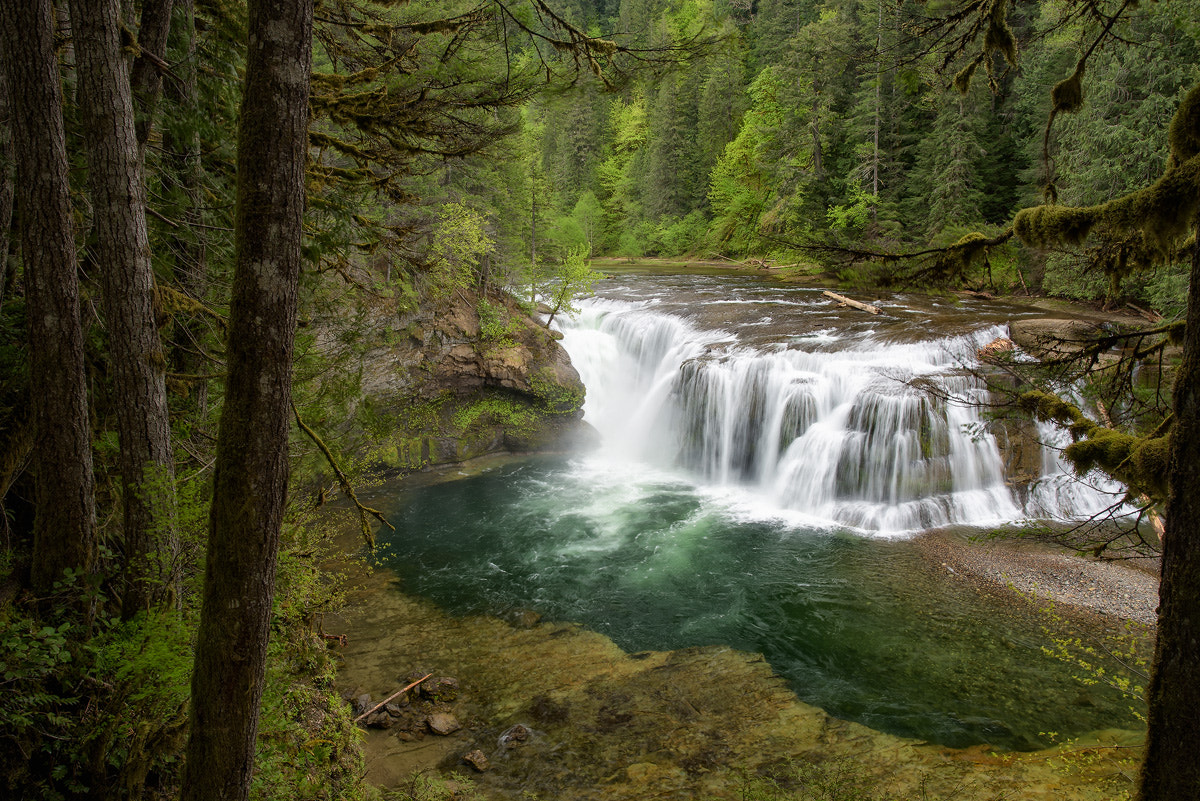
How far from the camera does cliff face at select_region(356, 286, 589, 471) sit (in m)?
15.9

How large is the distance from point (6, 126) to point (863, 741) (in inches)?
368

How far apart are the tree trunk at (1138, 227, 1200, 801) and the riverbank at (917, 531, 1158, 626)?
21.2ft

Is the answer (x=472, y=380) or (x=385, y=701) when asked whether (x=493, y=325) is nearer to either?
(x=472, y=380)

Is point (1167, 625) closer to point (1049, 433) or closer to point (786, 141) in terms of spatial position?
point (1049, 433)

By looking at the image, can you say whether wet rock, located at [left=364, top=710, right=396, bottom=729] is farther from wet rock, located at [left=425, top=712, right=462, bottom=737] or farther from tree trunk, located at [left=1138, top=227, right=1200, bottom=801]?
tree trunk, located at [left=1138, top=227, right=1200, bottom=801]

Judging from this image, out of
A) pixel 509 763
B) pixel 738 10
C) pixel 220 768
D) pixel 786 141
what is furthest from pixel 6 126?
pixel 738 10

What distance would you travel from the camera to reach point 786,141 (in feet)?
111

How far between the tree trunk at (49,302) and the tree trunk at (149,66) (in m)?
0.66

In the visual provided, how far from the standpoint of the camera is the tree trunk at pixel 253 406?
2.95 metres

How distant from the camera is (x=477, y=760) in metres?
6.50

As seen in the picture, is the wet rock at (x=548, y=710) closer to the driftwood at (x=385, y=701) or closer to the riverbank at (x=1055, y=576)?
the driftwood at (x=385, y=701)

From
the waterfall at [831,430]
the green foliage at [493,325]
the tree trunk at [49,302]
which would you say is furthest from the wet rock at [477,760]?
the green foliage at [493,325]

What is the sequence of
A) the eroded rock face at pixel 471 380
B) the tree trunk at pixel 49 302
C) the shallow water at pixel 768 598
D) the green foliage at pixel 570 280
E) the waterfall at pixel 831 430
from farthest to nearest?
the green foliage at pixel 570 280 < the eroded rock face at pixel 471 380 < the waterfall at pixel 831 430 < the shallow water at pixel 768 598 < the tree trunk at pixel 49 302

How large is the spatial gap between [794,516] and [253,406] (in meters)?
12.5
